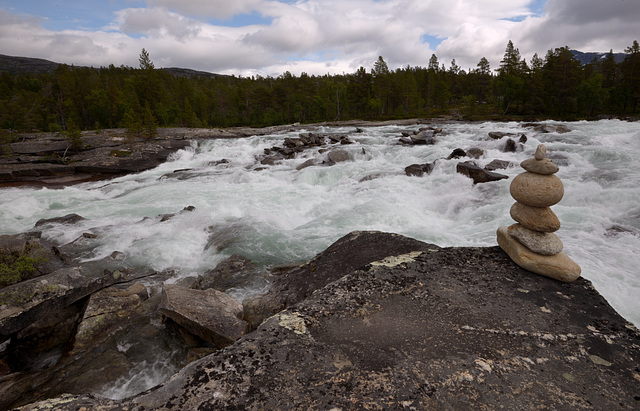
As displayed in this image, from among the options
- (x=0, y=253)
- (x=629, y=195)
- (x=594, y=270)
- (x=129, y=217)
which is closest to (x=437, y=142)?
(x=629, y=195)

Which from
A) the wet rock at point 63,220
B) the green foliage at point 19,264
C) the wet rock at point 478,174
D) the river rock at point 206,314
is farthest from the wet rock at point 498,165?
the wet rock at point 63,220

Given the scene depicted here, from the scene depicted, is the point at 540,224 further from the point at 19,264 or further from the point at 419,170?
the point at 419,170

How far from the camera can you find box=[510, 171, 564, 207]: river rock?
472 centimetres

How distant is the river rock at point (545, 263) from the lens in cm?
461

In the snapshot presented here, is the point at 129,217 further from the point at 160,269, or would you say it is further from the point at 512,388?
the point at 512,388

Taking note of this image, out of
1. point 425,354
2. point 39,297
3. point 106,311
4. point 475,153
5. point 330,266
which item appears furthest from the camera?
point 475,153

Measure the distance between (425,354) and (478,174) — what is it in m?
14.7

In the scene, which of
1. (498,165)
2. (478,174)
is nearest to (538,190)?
(478,174)

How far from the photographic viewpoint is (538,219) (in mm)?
4945

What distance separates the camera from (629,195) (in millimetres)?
11500

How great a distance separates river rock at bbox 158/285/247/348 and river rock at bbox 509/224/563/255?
532 centimetres

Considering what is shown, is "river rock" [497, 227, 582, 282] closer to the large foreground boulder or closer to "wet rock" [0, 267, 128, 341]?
the large foreground boulder

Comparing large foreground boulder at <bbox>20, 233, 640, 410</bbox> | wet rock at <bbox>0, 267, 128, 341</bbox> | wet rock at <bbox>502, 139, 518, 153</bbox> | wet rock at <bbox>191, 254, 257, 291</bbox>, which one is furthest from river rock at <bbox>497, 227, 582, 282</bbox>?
wet rock at <bbox>502, 139, 518, 153</bbox>

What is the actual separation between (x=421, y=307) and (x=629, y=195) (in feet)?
42.5
